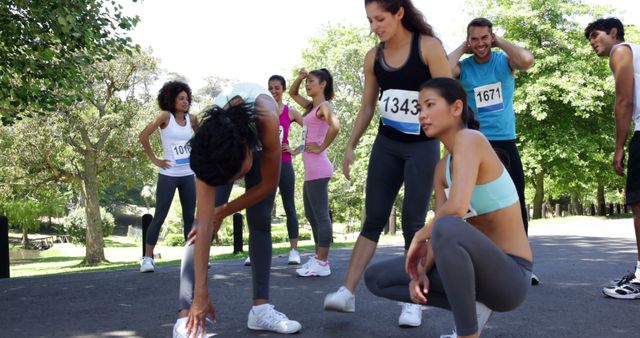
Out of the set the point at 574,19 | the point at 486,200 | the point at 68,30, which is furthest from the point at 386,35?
the point at 574,19

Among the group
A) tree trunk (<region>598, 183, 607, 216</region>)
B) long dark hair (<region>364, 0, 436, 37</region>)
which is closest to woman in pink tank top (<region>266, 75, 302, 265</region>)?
long dark hair (<region>364, 0, 436, 37</region>)

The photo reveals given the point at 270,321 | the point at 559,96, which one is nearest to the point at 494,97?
the point at 270,321

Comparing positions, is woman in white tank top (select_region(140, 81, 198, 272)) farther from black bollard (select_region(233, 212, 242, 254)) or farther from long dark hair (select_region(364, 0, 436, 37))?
black bollard (select_region(233, 212, 242, 254))

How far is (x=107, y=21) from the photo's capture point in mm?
11102

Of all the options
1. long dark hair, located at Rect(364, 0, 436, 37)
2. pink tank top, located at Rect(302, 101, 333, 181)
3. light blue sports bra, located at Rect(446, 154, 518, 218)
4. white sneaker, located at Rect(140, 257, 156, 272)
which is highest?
long dark hair, located at Rect(364, 0, 436, 37)

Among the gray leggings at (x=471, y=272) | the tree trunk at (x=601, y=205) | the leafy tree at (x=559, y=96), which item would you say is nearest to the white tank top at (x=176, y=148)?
the gray leggings at (x=471, y=272)

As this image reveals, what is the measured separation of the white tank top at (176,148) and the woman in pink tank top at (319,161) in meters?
1.35

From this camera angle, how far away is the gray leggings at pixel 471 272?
2.78 metres

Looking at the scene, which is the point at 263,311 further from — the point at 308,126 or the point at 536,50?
the point at 536,50

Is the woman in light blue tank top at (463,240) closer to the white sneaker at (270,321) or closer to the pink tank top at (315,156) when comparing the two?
the white sneaker at (270,321)

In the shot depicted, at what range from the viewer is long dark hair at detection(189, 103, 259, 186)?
291 centimetres

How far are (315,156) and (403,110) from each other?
2.71 m

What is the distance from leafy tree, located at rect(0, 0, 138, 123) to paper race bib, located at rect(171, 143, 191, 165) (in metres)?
3.65

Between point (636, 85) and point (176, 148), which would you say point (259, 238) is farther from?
point (176, 148)
